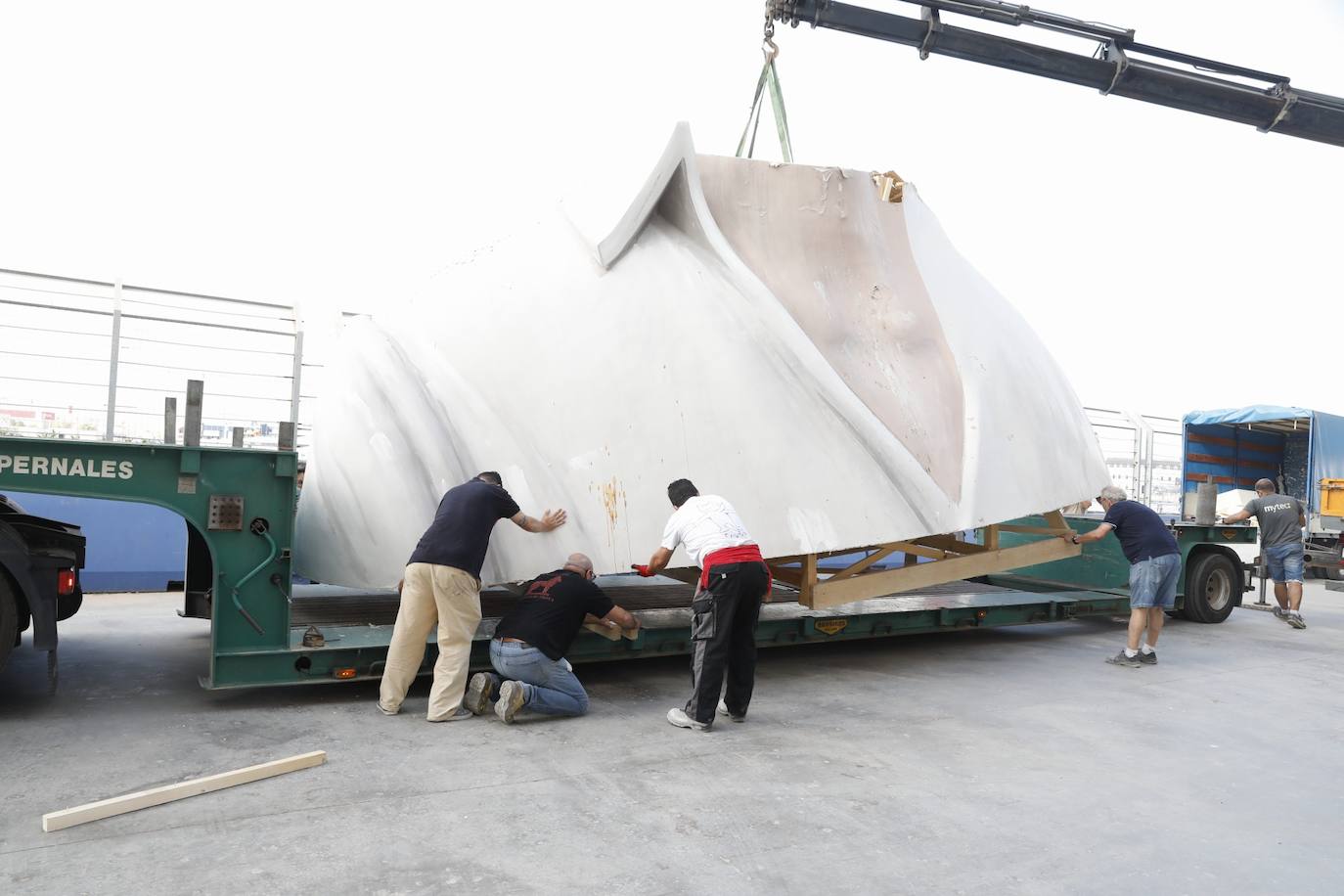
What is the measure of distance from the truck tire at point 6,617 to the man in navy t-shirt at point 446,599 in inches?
73.2

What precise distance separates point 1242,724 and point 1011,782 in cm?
226

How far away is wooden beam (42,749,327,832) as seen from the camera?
10.9 feet

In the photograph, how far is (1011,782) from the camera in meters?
4.25

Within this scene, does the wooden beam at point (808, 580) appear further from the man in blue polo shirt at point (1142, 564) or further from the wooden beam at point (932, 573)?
the man in blue polo shirt at point (1142, 564)

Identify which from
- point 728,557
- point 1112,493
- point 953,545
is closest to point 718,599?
point 728,557

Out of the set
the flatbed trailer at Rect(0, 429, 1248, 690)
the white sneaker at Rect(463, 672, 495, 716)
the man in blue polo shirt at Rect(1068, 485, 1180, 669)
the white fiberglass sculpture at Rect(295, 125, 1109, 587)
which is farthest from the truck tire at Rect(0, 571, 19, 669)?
the man in blue polo shirt at Rect(1068, 485, 1180, 669)

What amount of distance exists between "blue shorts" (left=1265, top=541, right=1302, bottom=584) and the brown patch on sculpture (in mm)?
5850

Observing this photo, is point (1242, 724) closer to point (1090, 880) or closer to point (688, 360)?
point (1090, 880)

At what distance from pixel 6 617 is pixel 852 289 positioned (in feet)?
17.9

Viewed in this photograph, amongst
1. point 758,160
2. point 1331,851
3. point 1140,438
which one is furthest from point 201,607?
point 1140,438

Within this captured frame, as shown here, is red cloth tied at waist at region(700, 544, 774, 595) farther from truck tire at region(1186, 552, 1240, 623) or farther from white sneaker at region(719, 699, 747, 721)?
truck tire at region(1186, 552, 1240, 623)

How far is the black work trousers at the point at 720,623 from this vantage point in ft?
16.2

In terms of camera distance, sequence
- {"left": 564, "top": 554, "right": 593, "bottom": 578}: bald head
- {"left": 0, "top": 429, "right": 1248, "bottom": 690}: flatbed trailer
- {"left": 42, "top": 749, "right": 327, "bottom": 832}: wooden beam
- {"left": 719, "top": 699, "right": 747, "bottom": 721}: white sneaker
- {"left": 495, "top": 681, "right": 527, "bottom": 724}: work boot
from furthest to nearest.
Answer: {"left": 564, "top": 554, "right": 593, "bottom": 578}: bald head → {"left": 719, "top": 699, "right": 747, "bottom": 721}: white sneaker → {"left": 495, "top": 681, "right": 527, "bottom": 724}: work boot → {"left": 0, "top": 429, "right": 1248, "bottom": 690}: flatbed trailer → {"left": 42, "top": 749, "right": 327, "bottom": 832}: wooden beam

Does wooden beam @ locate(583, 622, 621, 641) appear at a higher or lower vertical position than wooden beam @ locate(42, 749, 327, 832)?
higher
